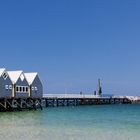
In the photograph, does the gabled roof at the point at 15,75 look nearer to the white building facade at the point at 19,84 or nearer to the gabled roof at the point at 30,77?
the white building facade at the point at 19,84

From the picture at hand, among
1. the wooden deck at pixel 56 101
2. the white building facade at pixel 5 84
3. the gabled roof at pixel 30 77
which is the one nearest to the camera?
the white building facade at pixel 5 84

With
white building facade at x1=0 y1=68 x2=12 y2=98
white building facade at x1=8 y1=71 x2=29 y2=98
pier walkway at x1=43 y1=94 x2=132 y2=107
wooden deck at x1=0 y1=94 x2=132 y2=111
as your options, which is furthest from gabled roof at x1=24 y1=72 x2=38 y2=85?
pier walkway at x1=43 y1=94 x2=132 y2=107

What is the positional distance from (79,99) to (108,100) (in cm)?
1669

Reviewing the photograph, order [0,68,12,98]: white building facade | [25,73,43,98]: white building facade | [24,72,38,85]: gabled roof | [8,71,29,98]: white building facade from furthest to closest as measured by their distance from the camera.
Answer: [24,72,38,85]: gabled roof < [25,73,43,98]: white building facade < [8,71,29,98]: white building facade < [0,68,12,98]: white building facade

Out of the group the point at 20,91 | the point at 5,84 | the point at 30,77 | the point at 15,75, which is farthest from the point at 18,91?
the point at 30,77

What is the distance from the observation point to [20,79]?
70750mm

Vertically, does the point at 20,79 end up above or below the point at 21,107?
above

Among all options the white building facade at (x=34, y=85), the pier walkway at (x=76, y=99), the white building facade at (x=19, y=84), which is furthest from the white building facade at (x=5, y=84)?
the pier walkway at (x=76, y=99)

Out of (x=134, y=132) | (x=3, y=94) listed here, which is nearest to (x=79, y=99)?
(x=3, y=94)

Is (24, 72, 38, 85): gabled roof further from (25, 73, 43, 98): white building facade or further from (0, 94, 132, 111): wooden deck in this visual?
(0, 94, 132, 111): wooden deck

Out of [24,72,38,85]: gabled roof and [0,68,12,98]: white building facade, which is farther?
[24,72,38,85]: gabled roof

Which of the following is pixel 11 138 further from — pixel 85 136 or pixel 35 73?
pixel 35 73

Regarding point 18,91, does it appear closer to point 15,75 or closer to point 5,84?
point 15,75

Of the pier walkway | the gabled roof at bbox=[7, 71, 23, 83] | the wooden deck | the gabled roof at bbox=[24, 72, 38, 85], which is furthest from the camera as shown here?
the pier walkway
